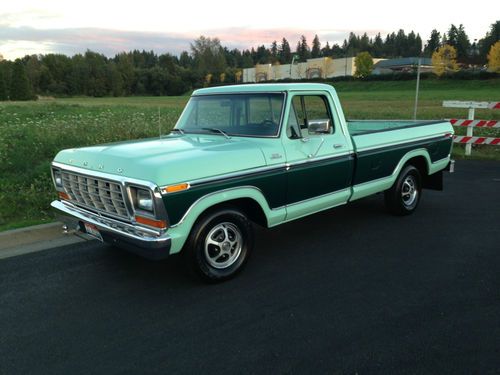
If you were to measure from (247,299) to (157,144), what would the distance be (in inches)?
72.6

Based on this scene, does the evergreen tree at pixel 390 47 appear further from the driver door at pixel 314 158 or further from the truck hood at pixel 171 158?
the truck hood at pixel 171 158

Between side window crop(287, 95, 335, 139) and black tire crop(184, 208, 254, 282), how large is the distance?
1.18m

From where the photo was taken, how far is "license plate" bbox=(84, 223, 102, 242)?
407cm

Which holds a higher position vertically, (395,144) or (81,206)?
(395,144)

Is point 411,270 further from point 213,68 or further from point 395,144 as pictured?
point 213,68

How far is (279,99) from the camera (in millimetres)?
4809

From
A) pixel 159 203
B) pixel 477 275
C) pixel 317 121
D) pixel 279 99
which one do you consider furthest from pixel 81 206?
pixel 477 275

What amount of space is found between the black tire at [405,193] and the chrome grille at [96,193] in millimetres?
4031

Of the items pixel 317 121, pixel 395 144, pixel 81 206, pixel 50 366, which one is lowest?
pixel 50 366

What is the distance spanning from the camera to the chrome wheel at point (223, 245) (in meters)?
4.18

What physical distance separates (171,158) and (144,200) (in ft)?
1.50

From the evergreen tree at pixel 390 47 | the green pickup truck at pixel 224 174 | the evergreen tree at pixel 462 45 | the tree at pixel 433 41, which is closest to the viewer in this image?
the green pickup truck at pixel 224 174

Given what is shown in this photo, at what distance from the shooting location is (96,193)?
4.16 m

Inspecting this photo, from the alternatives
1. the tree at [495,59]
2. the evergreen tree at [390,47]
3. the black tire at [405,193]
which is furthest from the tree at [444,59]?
the evergreen tree at [390,47]
